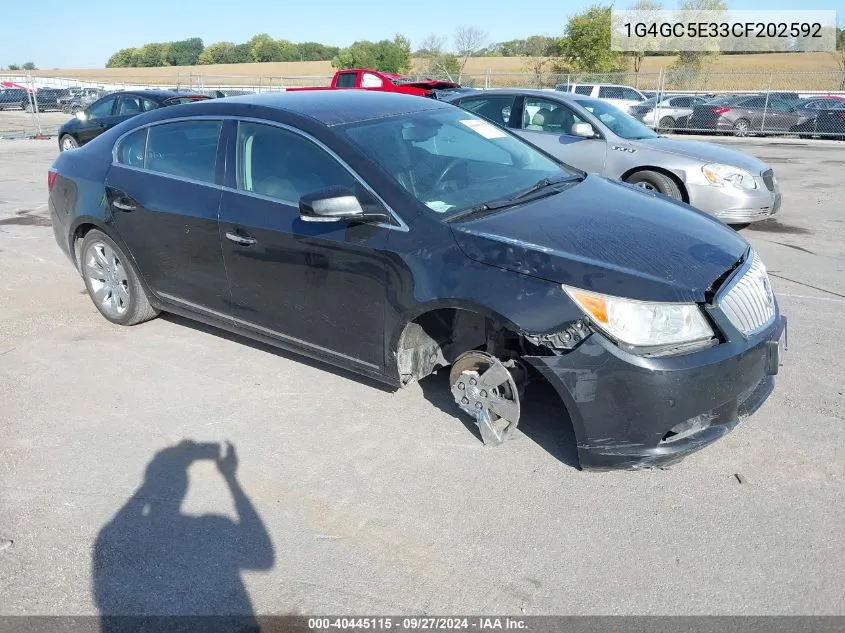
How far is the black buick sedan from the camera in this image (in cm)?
302

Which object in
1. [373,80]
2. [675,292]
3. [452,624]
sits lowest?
[452,624]

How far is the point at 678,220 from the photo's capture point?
12.3 feet

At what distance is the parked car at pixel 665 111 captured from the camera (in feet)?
73.3

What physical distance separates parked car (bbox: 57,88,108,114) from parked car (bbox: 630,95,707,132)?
80.1ft

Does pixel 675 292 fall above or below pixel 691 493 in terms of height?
above

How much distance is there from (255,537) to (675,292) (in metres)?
2.09

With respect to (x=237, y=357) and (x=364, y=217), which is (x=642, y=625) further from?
(x=237, y=357)

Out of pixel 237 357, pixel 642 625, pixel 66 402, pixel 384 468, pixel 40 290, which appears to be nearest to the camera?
pixel 642 625

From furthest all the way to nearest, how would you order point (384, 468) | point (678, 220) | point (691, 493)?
point (678, 220) < point (384, 468) < point (691, 493)

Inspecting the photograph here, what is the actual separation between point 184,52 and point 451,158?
125572mm

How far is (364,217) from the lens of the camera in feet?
11.7

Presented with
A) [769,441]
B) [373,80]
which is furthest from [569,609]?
[373,80]

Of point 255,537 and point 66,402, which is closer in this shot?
point 255,537

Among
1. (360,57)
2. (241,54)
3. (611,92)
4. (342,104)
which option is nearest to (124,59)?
(241,54)
